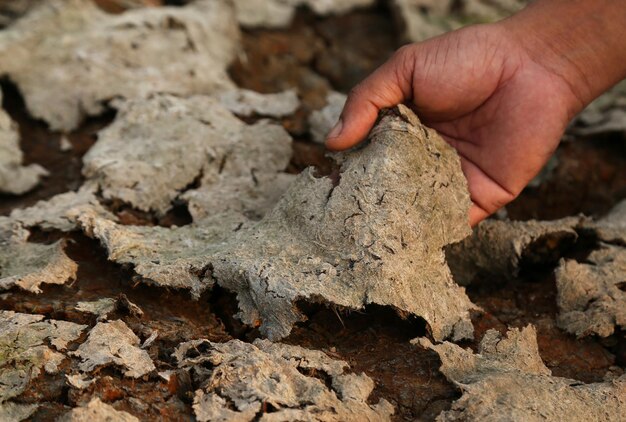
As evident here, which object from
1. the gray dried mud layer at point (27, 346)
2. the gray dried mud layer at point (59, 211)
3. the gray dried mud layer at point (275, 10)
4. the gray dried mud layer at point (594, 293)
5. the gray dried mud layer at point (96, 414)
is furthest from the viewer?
the gray dried mud layer at point (275, 10)

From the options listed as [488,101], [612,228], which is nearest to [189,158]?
[488,101]

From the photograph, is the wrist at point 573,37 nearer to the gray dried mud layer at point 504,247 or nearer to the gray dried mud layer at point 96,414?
the gray dried mud layer at point 504,247

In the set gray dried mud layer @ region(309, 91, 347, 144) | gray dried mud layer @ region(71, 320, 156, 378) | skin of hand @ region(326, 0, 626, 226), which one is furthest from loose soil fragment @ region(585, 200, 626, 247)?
gray dried mud layer @ region(71, 320, 156, 378)

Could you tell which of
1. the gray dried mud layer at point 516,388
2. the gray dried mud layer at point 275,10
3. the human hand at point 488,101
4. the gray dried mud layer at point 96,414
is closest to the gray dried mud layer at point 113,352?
the gray dried mud layer at point 96,414

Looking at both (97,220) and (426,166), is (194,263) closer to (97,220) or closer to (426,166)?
(97,220)

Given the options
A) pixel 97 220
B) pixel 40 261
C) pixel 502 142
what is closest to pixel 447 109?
pixel 502 142

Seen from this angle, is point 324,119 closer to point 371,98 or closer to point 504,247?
point 371,98
